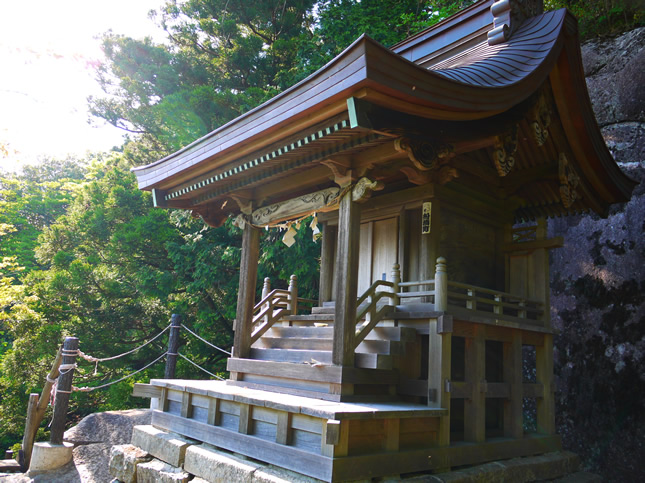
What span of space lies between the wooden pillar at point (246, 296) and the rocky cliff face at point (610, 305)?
649cm

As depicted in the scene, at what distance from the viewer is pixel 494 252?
23.4ft

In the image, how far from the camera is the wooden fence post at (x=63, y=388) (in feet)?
24.8

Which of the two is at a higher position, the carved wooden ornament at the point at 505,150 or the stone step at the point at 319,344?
the carved wooden ornament at the point at 505,150

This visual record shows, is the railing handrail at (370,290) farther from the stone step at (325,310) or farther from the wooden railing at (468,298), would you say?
the stone step at (325,310)

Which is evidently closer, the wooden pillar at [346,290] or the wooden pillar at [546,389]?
the wooden pillar at [346,290]

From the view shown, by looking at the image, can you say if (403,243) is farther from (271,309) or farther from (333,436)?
(333,436)

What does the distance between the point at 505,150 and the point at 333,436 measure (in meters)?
3.39

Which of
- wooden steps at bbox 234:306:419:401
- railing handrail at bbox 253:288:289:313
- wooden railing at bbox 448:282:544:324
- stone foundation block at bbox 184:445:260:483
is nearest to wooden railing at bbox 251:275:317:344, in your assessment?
railing handrail at bbox 253:288:289:313

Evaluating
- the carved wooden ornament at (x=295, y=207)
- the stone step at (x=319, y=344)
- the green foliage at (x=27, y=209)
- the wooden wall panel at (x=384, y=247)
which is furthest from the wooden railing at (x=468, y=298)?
the green foliage at (x=27, y=209)

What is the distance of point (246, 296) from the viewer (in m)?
6.88

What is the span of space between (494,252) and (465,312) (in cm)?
200

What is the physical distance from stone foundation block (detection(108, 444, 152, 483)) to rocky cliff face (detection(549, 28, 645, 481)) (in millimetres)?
7565

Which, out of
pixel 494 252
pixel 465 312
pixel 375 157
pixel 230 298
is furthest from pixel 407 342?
pixel 230 298

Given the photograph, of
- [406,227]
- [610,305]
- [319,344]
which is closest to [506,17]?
[406,227]
